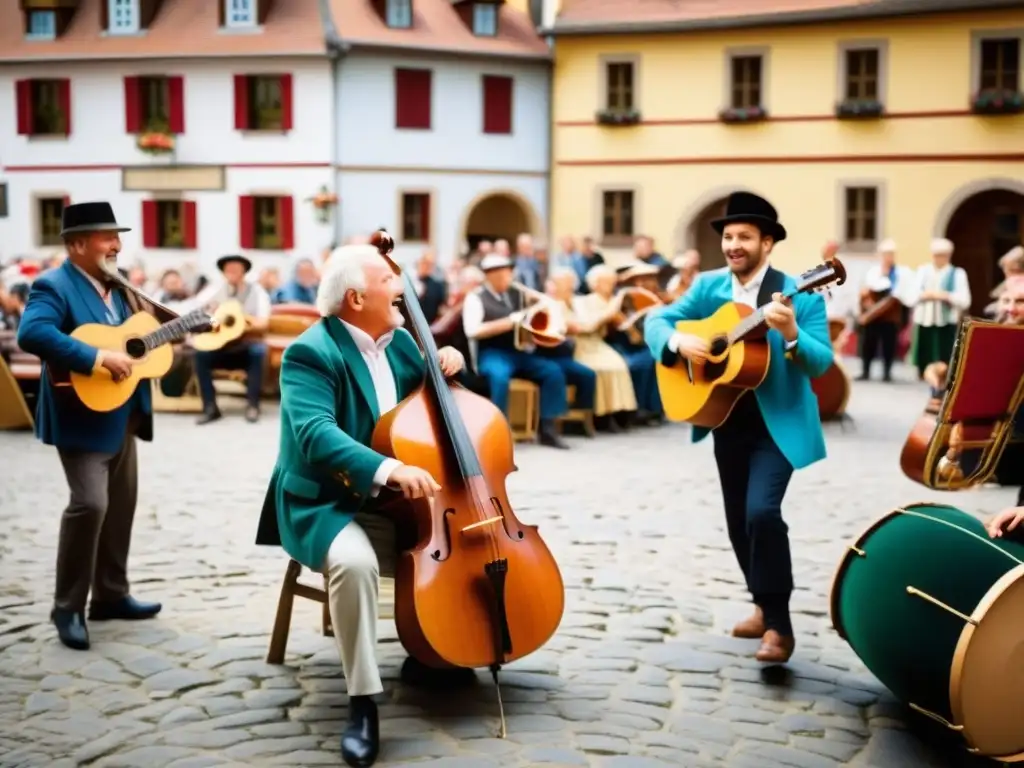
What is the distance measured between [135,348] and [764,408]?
2.47m

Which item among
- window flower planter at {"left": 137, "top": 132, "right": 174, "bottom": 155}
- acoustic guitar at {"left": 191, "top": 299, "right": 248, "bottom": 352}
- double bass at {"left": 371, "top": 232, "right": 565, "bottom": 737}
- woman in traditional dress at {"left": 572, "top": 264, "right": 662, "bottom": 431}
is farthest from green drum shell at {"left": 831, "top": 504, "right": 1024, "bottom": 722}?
window flower planter at {"left": 137, "top": 132, "right": 174, "bottom": 155}

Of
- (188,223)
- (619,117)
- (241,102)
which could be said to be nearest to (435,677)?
(188,223)

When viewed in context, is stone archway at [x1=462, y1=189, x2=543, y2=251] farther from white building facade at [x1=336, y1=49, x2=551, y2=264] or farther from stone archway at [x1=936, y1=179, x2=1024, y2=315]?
stone archway at [x1=936, y1=179, x2=1024, y2=315]

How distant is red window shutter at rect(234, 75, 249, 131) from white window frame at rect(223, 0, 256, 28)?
0.92 meters

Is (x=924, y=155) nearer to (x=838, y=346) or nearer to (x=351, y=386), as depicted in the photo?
(x=838, y=346)

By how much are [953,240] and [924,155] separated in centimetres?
169

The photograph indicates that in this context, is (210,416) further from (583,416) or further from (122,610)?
(122,610)

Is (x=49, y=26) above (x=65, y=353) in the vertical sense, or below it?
above

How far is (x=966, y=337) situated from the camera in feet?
13.4

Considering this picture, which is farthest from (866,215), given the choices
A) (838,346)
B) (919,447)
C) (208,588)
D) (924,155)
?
(208,588)

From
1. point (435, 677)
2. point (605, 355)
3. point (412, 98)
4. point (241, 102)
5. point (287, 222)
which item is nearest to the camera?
point (435, 677)

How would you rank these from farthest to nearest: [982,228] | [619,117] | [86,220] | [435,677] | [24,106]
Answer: [619,117]
[982,228]
[24,106]
[86,220]
[435,677]

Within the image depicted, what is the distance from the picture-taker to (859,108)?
79.1 feet

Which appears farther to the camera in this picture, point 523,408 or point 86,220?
point 523,408
